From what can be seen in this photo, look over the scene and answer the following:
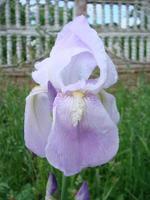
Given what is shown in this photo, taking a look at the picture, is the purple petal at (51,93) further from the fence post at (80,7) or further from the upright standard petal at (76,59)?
the fence post at (80,7)

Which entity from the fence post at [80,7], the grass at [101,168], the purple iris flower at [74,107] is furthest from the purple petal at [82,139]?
the fence post at [80,7]

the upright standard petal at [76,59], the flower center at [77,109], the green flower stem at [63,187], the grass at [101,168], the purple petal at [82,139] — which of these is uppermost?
the upright standard petal at [76,59]

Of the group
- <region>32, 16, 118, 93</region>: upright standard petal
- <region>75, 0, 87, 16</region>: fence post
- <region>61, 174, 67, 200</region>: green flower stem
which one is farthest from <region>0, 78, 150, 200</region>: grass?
<region>75, 0, 87, 16</region>: fence post

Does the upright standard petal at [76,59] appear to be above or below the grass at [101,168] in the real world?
above

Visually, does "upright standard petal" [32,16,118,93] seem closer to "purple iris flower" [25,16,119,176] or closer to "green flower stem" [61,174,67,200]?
"purple iris flower" [25,16,119,176]

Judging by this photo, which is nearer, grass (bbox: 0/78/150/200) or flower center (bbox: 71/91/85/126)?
flower center (bbox: 71/91/85/126)

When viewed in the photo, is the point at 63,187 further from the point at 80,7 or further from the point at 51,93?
the point at 80,7

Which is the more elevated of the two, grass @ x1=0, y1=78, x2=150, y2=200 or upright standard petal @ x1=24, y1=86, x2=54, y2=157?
upright standard petal @ x1=24, y1=86, x2=54, y2=157
